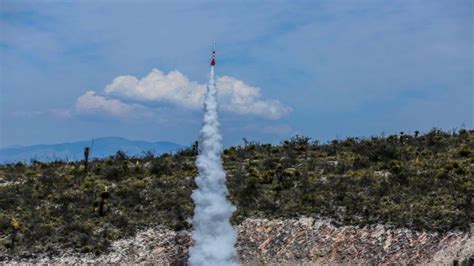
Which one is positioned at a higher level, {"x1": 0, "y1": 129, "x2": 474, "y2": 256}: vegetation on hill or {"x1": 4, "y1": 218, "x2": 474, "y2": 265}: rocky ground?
{"x1": 0, "y1": 129, "x2": 474, "y2": 256}: vegetation on hill

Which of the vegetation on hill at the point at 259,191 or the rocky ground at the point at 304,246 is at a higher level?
the vegetation on hill at the point at 259,191

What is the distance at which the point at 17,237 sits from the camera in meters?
58.8

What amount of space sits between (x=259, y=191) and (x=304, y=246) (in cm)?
910

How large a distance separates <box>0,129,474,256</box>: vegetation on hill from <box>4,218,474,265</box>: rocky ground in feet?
2.86

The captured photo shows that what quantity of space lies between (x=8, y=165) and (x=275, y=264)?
34.3 meters

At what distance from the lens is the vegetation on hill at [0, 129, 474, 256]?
192 feet

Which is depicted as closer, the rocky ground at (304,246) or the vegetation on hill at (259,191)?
the rocky ground at (304,246)

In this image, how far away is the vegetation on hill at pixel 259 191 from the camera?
58.4 metres

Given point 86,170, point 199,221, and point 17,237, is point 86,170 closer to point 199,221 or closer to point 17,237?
point 17,237

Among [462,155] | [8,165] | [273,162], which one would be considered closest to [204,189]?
[273,162]

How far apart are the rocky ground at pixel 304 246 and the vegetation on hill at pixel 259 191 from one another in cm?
87

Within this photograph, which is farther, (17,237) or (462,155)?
(462,155)

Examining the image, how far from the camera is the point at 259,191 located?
6462 centimetres

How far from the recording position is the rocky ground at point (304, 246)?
177 ft
